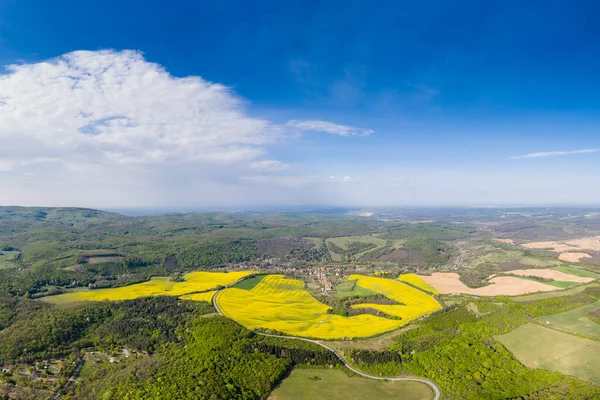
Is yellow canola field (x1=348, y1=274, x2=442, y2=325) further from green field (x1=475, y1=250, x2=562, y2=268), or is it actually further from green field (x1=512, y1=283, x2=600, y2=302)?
green field (x1=475, y1=250, x2=562, y2=268)

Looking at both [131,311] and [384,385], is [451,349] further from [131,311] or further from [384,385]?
[131,311]

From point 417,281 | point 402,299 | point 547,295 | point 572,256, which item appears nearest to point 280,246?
point 417,281

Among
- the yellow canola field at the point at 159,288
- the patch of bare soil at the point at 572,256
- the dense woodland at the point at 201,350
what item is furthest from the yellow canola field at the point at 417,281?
the patch of bare soil at the point at 572,256

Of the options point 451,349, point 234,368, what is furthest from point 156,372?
point 451,349

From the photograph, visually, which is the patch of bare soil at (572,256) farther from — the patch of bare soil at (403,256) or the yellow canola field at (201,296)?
the yellow canola field at (201,296)

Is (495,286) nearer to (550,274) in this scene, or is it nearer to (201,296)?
(550,274)

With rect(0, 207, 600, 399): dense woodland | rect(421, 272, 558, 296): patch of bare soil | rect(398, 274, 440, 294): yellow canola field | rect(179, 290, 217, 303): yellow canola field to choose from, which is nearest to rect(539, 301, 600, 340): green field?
rect(0, 207, 600, 399): dense woodland
